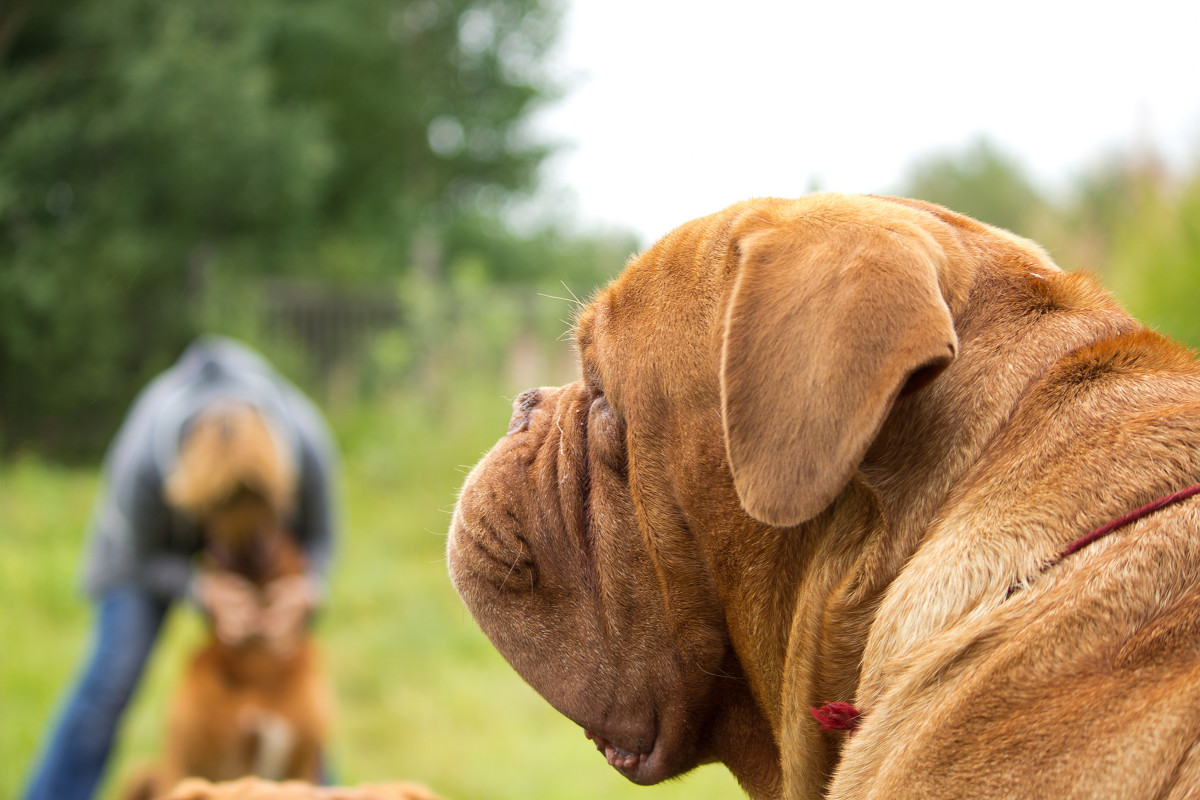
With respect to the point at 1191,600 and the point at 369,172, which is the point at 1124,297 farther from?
the point at 369,172

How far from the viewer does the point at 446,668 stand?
6.65 meters

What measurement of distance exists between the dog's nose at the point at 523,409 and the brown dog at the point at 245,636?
3285 millimetres

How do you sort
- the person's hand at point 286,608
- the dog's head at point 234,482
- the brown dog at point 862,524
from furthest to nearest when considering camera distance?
1. the person's hand at point 286,608
2. the dog's head at point 234,482
3. the brown dog at point 862,524

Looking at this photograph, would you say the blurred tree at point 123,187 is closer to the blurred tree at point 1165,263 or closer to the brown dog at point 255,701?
the brown dog at point 255,701

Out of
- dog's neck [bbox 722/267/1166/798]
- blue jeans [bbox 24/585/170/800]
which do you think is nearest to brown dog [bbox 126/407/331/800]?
blue jeans [bbox 24/585/170/800]

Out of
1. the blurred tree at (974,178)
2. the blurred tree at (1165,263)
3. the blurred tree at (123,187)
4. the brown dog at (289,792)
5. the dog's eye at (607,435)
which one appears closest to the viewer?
the dog's eye at (607,435)

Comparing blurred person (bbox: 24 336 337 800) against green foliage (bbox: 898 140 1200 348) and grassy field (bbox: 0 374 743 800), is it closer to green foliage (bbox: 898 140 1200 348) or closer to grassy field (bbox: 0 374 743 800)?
grassy field (bbox: 0 374 743 800)

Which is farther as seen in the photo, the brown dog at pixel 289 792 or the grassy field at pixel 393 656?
the grassy field at pixel 393 656

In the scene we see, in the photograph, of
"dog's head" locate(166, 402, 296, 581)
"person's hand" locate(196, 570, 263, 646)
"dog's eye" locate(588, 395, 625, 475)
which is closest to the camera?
"dog's eye" locate(588, 395, 625, 475)

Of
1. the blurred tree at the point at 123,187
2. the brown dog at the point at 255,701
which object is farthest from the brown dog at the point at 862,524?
the blurred tree at the point at 123,187

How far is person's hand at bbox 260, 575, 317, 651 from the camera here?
5887 millimetres

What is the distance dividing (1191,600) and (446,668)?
231 inches

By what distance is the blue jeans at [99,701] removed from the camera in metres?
4.88

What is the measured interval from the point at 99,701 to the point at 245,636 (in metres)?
1.05
